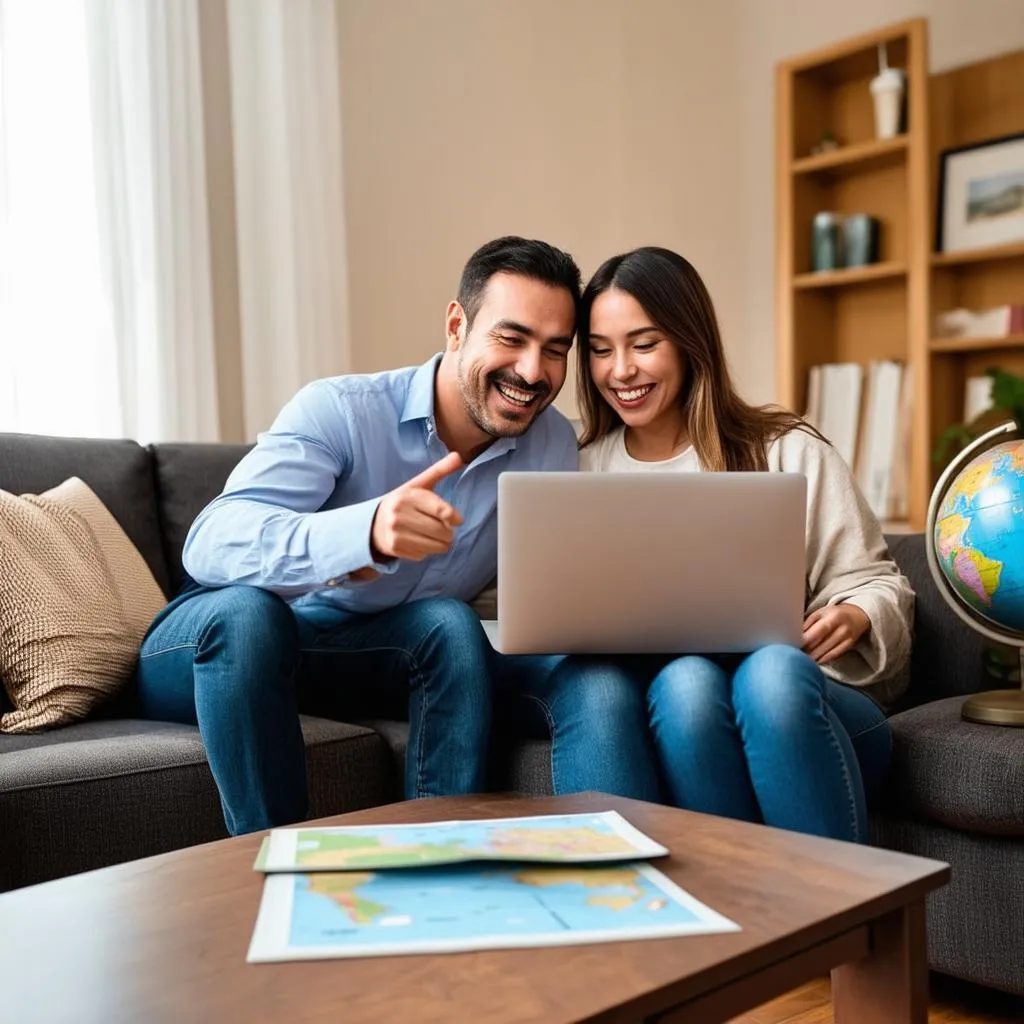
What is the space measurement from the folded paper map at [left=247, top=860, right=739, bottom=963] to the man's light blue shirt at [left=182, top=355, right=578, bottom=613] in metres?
0.73

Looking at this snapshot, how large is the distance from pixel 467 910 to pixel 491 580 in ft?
3.60

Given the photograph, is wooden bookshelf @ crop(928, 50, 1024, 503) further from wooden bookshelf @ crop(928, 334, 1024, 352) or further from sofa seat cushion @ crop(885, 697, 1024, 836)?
sofa seat cushion @ crop(885, 697, 1024, 836)

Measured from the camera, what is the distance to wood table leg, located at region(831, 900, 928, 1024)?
94 cm

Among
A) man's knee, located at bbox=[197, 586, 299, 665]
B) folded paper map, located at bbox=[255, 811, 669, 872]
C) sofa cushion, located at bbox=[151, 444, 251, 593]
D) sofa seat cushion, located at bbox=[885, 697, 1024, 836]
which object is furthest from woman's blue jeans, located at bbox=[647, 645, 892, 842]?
sofa cushion, located at bbox=[151, 444, 251, 593]

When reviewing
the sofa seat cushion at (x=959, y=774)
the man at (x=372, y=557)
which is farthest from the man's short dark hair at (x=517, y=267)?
the sofa seat cushion at (x=959, y=774)

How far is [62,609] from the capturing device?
6.12ft

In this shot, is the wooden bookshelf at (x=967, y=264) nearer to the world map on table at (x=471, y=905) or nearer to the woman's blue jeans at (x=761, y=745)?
the woman's blue jeans at (x=761, y=745)

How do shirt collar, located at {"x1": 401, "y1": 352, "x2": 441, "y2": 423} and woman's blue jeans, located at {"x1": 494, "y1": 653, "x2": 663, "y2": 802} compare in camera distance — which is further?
shirt collar, located at {"x1": 401, "y1": 352, "x2": 441, "y2": 423}

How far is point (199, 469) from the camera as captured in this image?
2.29 meters

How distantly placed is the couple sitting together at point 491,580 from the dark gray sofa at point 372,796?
0.22ft

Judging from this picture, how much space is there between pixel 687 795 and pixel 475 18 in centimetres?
282

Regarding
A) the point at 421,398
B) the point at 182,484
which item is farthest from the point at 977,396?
the point at 182,484

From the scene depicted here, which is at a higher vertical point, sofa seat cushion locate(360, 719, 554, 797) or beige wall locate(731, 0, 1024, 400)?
beige wall locate(731, 0, 1024, 400)

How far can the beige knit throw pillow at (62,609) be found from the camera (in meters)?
1.82
